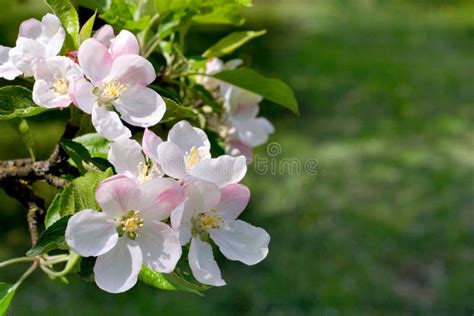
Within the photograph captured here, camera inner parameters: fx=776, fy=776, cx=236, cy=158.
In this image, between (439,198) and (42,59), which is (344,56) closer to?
(439,198)

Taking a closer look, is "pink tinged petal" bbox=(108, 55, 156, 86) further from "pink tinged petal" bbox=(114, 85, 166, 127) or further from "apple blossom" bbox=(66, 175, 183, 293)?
"apple blossom" bbox=(66, 175, 183, 293)

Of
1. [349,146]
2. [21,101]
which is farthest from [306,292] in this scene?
[21,101]

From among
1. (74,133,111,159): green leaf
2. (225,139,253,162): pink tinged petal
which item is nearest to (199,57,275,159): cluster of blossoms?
(225,139,253,162): pink tinged petal

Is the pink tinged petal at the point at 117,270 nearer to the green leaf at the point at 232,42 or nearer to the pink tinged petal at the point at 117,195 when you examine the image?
the pink tinged petal at the point at 117,195

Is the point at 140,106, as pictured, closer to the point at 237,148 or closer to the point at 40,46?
the point at 40,46

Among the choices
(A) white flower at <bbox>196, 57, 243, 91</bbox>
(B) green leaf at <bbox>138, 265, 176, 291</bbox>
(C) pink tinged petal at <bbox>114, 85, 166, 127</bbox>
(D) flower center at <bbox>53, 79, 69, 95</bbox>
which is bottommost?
(A) white flower at <bbox>196, 57, 243, 91</bbox>

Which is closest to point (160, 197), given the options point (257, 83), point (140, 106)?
point (140, 106)
